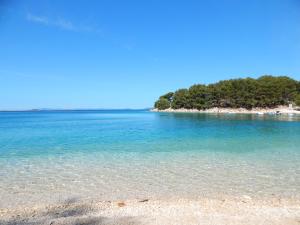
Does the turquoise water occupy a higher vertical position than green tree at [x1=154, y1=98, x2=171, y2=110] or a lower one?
lower

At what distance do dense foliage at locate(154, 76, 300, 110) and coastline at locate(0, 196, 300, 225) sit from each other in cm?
8860

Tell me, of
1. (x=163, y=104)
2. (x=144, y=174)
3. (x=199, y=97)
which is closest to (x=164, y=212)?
(x=144, y=174)

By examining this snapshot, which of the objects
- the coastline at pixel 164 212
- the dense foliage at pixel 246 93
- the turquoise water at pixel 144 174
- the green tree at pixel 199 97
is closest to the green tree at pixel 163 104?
the dense foliage at pixel 246 93

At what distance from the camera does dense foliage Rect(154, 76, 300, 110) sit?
298 feet

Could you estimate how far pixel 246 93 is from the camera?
92.6m

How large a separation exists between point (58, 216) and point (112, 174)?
427 centimetres

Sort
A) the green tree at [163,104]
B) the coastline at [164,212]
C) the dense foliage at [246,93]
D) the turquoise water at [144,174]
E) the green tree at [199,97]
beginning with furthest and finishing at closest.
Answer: the green tree at [163,104]
the green tree at [199,97]
the dense foliage at [246,93]
the turquoise water at [144,174]
the coastline at [164,212]

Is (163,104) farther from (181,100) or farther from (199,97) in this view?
(199,97)

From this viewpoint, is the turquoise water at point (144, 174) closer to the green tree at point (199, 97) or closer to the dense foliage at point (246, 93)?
the dense foliage at point (246, 93)

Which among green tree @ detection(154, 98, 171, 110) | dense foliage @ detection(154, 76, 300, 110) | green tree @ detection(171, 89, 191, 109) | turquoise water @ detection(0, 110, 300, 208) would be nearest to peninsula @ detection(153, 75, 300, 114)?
dense foliage @ detection(154, 76, 300, 110)

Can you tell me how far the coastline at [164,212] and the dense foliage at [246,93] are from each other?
291 feet

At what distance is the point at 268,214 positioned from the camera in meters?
6.41

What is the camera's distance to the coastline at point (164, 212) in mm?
6047

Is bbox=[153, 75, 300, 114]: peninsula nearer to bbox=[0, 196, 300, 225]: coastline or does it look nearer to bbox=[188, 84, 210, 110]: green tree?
bbox=[188, 84, 210, 110]: green tree
